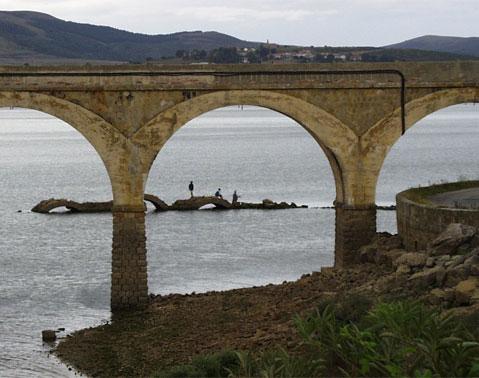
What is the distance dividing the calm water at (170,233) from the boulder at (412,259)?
6.68 meters

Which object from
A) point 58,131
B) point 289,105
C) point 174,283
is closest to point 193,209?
point 174,283

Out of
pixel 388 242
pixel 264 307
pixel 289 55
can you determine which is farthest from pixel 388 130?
pixel 289 55

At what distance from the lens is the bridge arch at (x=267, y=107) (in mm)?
26375

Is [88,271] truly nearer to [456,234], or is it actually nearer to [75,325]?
[75,325]

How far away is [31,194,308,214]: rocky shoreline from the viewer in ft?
157

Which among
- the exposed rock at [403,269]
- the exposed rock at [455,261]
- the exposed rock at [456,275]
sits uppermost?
the exposed rock at [455,261]

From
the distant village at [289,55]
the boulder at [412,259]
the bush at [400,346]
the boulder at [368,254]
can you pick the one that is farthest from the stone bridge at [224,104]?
the distant village at [289,55]

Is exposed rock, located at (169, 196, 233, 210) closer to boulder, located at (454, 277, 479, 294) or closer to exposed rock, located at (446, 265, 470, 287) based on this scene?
exposed rock, located at (446, 265, 470, 287)

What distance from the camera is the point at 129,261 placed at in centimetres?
2600

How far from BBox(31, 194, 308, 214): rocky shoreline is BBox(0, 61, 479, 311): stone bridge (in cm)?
1960

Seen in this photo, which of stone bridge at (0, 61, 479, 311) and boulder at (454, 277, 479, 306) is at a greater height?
stone bridge at (0, 61, 479, 311)

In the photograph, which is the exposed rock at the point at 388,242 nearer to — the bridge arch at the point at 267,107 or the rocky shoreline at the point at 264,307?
the rocky shoreline at the point at 264,307

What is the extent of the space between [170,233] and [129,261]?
15.1m

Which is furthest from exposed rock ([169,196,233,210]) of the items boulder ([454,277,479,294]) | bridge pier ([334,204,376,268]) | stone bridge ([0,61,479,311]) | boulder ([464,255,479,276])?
boulder ([454,277,479,294])
